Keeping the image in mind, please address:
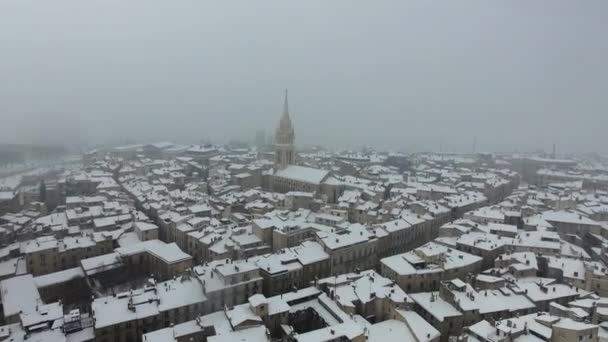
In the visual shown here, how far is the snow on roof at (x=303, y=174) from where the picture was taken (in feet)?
292

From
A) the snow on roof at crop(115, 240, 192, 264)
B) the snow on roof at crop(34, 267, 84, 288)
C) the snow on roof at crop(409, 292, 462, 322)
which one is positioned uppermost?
the snow on roof at crop(115, 240, 192, 264)

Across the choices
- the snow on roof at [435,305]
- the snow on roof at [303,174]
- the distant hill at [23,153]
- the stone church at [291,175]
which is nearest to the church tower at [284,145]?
the stone church at [291,175]

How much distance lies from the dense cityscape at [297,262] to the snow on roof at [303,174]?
34cm

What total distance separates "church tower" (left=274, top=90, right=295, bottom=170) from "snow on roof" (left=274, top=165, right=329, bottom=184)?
3.05 m

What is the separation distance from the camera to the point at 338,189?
86.3 metres

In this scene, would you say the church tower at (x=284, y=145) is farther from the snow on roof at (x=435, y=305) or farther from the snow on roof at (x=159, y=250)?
the snow on roof at (x=435, y=305)

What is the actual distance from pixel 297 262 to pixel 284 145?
56324 millimetres

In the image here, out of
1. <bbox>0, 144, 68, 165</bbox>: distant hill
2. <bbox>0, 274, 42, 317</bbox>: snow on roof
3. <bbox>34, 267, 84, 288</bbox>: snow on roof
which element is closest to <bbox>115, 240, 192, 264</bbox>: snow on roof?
<bbox>34, 267, 84, 288</bbox>: snow on roof

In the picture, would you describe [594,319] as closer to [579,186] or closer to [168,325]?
[168,325]

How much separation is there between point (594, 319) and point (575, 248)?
22250 mm

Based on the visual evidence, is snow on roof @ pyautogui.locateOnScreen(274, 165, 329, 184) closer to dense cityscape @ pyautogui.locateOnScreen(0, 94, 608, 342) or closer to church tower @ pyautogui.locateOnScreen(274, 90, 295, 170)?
dense cityscape @ pyautogui.locateOnScreen(0, 94, 608, 342)

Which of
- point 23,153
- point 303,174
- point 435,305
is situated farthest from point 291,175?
point 23,153

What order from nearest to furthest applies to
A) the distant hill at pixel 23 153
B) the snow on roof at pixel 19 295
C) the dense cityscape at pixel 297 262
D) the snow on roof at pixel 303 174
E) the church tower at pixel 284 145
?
the dense cityscape at pixel 297 262
the snow on roof at pixel 19 295
the snow on roof at pixel 303 174
the church tower at pixel 284 145
the distant hill at pixel 23 153

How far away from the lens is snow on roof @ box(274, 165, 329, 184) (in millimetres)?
89069
